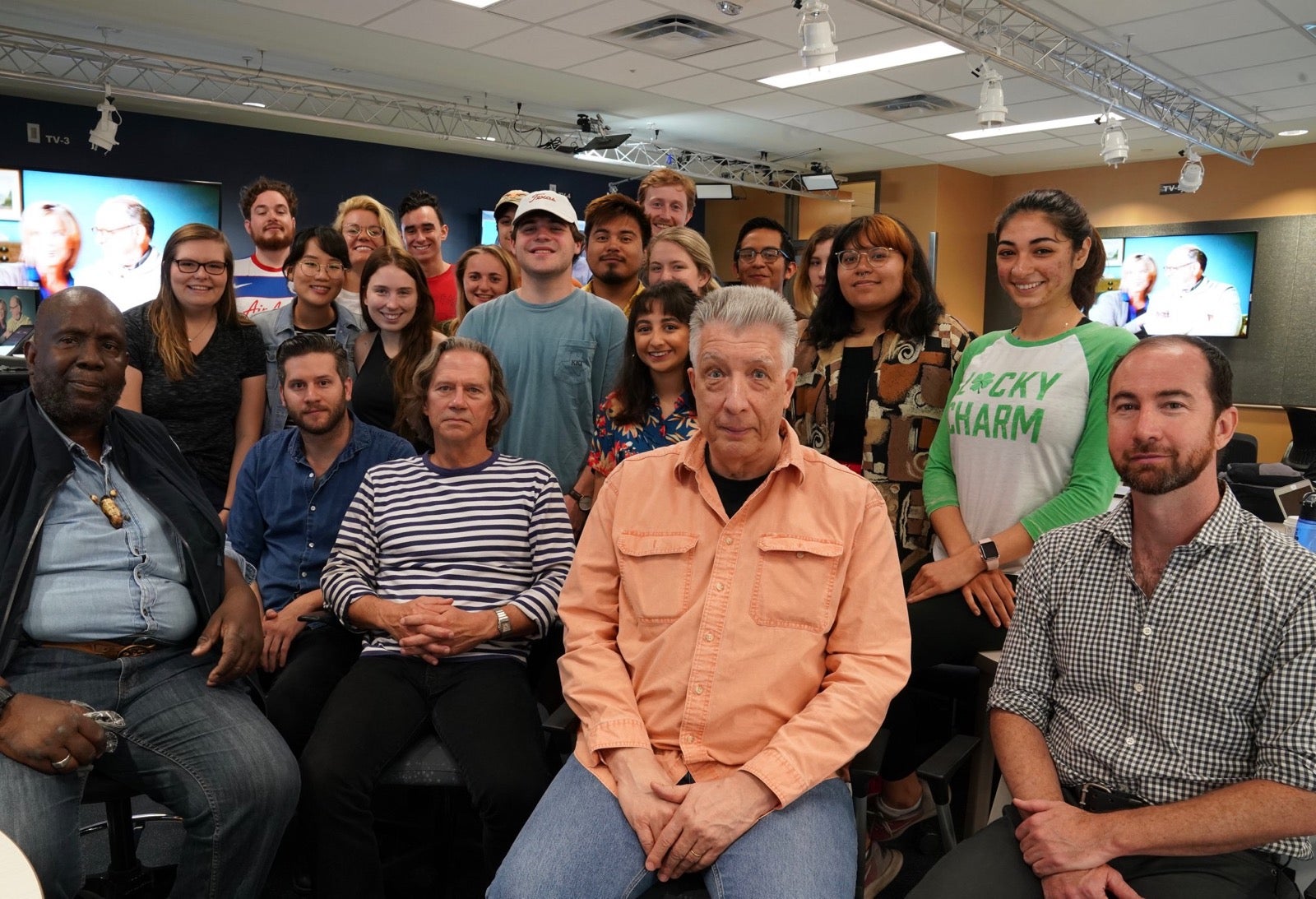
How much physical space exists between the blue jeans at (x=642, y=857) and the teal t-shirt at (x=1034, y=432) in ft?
3.07

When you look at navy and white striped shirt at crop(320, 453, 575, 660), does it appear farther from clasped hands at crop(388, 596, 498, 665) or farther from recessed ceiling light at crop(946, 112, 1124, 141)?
recessed ceiling light at crop(946, 112, 1124, 141)

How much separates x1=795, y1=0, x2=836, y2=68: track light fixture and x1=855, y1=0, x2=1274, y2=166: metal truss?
55cm

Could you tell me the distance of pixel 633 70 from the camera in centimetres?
712

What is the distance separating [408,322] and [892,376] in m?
1.72

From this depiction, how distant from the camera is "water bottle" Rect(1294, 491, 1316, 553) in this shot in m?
2.53

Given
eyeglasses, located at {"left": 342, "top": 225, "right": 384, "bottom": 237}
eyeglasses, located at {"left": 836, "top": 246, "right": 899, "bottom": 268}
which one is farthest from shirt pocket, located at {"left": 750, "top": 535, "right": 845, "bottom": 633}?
eyeglasses, located at {"left": 342, "top": 225, "right": 384, "bottom": 237}

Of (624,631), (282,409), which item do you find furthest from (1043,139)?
(624,631)

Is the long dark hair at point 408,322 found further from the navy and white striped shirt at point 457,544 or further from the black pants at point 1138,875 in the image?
the black pants at point 1138,875

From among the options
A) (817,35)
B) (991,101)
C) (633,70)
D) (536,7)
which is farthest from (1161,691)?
(633,70)

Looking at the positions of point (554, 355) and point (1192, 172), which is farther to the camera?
point (1192, 172)

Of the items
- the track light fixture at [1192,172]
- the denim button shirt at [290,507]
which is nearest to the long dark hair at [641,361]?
the denim button shirt at [290,507]

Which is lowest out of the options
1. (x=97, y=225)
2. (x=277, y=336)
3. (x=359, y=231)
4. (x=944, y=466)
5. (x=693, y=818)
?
(x=693, y=818)

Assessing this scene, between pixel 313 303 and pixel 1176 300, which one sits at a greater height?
pixel 1176 300

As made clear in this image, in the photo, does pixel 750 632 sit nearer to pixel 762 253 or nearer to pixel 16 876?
pixel 16 876
